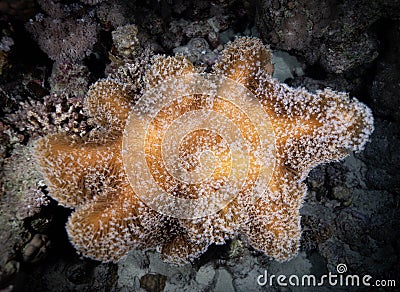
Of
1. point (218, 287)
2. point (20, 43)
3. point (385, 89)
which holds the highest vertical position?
point (385, 89)

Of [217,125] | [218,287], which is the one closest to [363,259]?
[218,287]

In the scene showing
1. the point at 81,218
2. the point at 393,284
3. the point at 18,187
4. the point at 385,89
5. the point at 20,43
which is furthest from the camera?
the point at 393,284

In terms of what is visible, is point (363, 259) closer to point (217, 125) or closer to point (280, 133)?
point (280, 133)

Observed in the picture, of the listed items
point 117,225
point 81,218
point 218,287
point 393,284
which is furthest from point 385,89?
point 81,218

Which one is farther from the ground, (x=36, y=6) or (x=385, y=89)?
(x=385, y=89)

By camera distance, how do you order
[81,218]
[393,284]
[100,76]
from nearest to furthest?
[81,218] → [100,76] → [393,284]

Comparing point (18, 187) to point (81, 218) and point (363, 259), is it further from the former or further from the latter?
point (363, 259)

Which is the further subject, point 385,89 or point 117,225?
point 385,89
